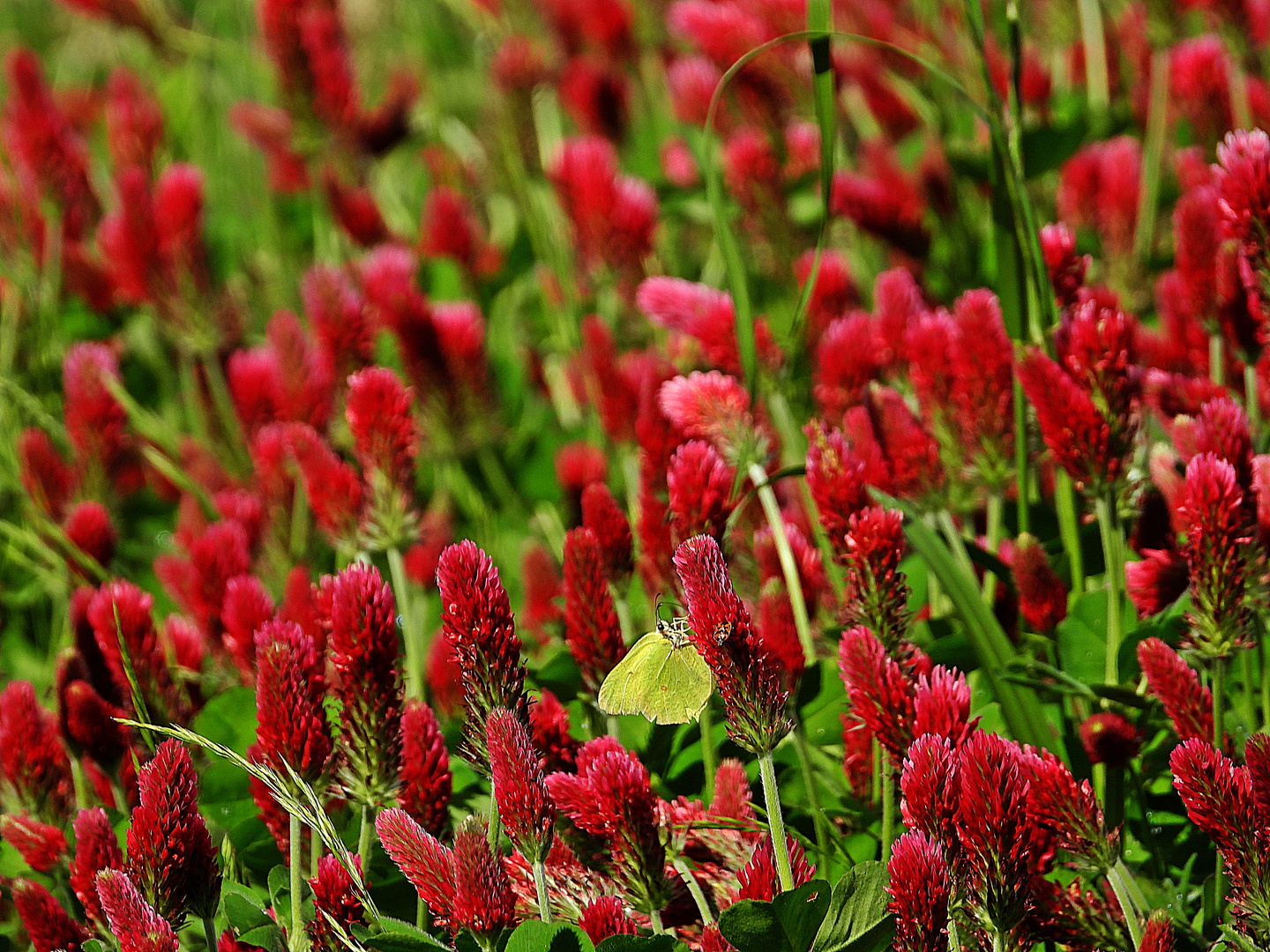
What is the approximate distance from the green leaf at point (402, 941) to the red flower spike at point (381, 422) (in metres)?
0.67

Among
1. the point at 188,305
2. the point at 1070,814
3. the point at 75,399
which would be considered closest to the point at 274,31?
the point at 188,305

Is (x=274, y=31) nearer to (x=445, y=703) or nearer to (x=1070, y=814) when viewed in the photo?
(x=445, y=703)

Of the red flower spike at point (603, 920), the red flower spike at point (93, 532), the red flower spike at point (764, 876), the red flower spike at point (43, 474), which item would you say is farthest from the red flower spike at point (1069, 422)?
the red flower spike at point (43, 474)

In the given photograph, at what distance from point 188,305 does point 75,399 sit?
1.29 ft

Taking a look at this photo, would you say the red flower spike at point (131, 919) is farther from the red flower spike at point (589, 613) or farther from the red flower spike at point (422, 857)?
the red flower spike at point (589, 613)

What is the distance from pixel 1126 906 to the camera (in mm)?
1179

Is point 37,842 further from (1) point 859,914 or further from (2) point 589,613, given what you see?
(1) point 859,914

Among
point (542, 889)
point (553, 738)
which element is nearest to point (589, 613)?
point (553, 738)

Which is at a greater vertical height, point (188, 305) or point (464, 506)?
point (188, 305)

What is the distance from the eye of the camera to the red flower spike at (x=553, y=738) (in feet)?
4.68

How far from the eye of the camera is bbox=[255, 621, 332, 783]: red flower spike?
4.14 ft

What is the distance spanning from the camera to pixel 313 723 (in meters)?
1.28

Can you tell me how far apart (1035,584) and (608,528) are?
492mm

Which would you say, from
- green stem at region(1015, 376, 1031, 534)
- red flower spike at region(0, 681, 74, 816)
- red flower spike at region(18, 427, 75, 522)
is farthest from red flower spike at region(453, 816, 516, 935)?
red flower spike at region(18, 427, 75, 522)
